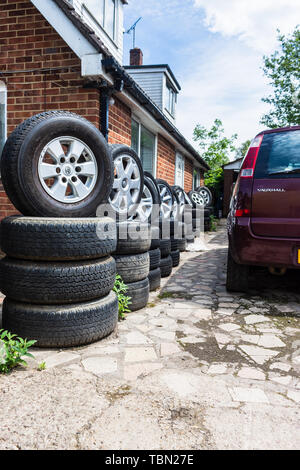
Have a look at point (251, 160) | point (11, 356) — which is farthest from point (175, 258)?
point (11, 356)

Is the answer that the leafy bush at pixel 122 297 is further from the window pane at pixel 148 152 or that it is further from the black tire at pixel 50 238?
the window pane at pixel 148 152

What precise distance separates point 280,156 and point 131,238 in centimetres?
177

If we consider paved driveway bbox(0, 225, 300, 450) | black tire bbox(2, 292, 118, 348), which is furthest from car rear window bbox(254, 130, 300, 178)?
black tire bbox(2, 292, 118, 348)

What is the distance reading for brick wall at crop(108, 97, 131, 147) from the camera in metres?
5.91

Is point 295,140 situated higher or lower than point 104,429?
higher

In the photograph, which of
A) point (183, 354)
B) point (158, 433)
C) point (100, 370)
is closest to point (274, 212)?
point (183, 354)

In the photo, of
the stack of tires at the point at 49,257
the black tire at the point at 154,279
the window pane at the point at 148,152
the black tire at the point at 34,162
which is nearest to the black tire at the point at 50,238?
the stack of tires at the point at 49,257

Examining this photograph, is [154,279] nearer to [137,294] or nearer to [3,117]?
[137,294]

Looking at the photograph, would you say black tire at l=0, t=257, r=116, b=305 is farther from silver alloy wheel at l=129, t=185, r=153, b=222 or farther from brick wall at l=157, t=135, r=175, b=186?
brick wall at l=157, t=135, r=175, b=186

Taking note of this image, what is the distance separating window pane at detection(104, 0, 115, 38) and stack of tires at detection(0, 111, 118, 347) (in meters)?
6.49

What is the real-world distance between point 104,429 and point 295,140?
3.29 metres

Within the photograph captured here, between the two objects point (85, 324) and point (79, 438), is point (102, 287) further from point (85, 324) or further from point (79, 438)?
point (79, 438)

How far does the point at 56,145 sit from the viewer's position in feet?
10.6

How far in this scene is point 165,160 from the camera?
1121cm
